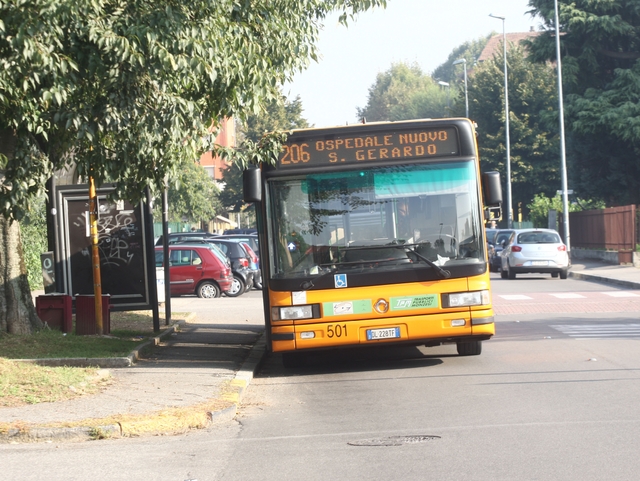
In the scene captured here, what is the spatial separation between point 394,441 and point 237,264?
22.6 metres

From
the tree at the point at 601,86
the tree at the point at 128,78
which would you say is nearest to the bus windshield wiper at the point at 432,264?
the tree at the point at 128,78

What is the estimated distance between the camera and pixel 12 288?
13.8 m

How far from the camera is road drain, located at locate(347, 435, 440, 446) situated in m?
7.49

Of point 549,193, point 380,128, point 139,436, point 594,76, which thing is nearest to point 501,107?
point 549,193

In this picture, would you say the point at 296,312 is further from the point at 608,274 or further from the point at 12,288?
the point at 608,274

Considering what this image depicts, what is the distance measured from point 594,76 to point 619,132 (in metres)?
4.30

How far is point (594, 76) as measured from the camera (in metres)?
46.2

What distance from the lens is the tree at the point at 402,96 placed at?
117125mm

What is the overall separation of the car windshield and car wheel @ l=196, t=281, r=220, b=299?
1002 cm

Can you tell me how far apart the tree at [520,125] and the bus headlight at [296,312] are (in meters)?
51.7

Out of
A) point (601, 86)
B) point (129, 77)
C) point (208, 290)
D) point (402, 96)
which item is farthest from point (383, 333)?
point (402, 96)

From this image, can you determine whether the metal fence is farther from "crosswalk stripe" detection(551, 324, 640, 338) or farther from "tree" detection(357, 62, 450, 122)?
"tree" detection(357, 62, 450, 122)

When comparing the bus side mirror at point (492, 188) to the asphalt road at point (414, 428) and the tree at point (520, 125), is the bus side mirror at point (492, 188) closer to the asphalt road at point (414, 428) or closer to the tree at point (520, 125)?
the asphalt road at point (414, 428)

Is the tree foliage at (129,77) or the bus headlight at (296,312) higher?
the tree foliage at (129,77)
